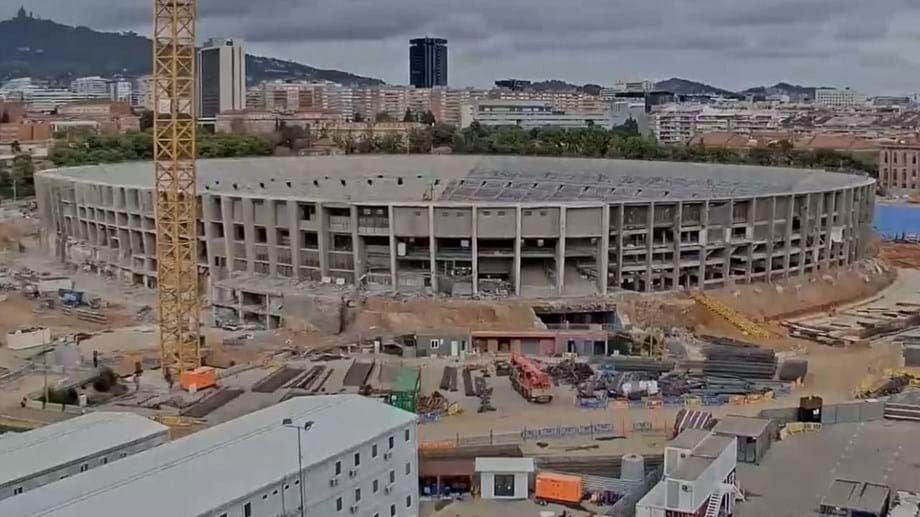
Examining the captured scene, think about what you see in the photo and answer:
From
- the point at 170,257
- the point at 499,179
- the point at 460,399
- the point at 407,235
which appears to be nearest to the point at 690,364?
the point at 460,399

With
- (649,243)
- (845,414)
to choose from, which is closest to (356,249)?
(649,243)

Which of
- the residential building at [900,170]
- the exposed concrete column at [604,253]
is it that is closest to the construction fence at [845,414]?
the exposed concrete column at [604,253]

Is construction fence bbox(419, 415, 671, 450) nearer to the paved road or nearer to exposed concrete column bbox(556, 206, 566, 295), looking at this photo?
the paved road

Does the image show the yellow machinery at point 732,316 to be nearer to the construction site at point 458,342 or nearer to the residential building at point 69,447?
the construction site at point 458,342

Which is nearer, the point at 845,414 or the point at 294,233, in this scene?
the point at 845,414

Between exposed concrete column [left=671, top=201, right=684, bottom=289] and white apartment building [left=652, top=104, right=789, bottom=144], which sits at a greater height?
white apartment building [left=652, top=104, right=789, bottom=144]

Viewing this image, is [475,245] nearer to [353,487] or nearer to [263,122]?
[353,487]

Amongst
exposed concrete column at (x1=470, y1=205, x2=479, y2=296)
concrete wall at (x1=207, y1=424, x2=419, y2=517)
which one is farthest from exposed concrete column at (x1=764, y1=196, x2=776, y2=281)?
concrete wall at (x1=207, y1=424, x2=419, y2=517)
